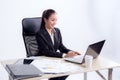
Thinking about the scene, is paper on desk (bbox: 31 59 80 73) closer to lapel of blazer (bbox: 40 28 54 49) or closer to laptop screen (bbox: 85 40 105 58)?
laptop screen (bbox: 85 40 105 58)

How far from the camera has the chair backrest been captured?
2617mm

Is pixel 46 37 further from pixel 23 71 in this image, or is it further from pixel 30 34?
pixel 23 71

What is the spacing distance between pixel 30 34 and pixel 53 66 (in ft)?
2.53

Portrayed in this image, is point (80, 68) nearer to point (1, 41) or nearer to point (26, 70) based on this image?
point (26, 70)

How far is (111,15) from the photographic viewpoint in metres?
3.72

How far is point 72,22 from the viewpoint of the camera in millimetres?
3424

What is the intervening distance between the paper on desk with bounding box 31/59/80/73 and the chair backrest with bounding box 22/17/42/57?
1.62ft

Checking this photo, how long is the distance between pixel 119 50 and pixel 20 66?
2.33 metres

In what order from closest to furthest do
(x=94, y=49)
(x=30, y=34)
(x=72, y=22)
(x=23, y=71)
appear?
(x=23, y=71), (x=94, y=49), (x=30, y=34), (x=72, y=22)

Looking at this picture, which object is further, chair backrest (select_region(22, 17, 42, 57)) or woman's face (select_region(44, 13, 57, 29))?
chair backrest (select_region(22, 17, 42, 57))

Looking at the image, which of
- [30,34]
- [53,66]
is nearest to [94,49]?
[53,66]

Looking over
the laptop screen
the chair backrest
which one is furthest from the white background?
the laptop screen

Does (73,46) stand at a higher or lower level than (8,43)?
lower

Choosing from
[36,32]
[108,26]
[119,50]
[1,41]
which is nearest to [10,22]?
[1,41]
